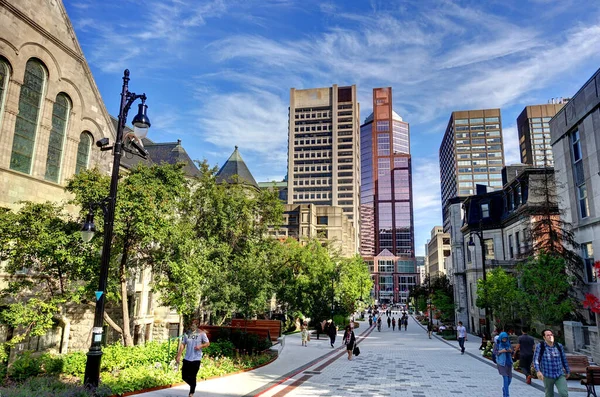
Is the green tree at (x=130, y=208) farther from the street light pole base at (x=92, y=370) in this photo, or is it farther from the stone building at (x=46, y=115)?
the stone building at (x=46, y=115)

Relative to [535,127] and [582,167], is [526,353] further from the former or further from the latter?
[535,127]

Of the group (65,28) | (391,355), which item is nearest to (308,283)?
(391,355)

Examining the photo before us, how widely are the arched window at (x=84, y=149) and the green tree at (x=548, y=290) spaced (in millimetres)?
28389

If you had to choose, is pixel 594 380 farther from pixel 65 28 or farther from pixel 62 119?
pixel 65 28

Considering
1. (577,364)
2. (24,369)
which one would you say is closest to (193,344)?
(24,369)

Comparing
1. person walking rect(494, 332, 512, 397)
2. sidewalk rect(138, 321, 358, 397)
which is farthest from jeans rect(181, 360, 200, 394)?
person walking rect(494, 332, 512, 397)

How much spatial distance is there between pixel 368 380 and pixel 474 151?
516ft

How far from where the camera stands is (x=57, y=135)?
2462 centimetres

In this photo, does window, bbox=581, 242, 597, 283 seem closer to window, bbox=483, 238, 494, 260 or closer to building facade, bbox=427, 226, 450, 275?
window, bbox=483, 238, 494, 260

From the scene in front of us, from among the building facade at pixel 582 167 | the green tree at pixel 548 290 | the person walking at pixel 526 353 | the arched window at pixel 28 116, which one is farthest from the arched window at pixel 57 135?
the building facade at pixel 582 167

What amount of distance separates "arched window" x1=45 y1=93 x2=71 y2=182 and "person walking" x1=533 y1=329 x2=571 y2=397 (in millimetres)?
25215

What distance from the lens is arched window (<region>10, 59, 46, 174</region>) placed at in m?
21.8

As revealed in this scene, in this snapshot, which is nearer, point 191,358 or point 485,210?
point 191,358

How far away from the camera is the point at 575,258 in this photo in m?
24.0
